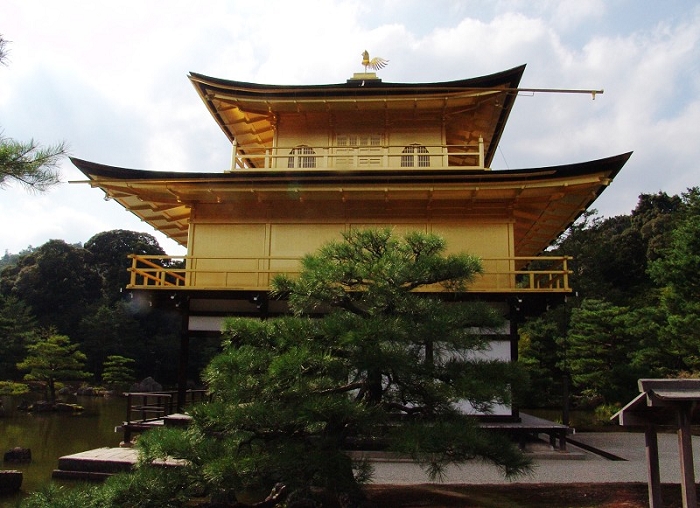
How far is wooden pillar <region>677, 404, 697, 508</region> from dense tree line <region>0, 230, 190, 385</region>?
33.2 metres

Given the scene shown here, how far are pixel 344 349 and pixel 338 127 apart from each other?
9048 millimetres

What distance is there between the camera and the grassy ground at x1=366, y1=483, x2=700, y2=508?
22.0ft

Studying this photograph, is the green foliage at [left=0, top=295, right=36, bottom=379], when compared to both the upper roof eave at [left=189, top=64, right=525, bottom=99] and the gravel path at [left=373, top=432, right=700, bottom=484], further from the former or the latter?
the gravel path at [left=373, top=432, right=700, bottom=484]

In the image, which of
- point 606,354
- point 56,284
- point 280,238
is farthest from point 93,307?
point 606,354

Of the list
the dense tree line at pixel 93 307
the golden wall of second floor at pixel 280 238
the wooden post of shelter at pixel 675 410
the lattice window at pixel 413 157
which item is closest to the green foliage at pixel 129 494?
the wooden post of shelter at pixel 675 410

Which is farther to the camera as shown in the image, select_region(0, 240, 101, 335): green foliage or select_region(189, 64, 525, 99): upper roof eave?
select_region(0, 240, 101, 335): green foliage

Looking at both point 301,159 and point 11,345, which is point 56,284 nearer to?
point 11,345

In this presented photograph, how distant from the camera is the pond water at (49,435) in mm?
9914

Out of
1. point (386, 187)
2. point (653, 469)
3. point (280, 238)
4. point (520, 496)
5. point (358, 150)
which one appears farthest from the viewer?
point (358, 150)

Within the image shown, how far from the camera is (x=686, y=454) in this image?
15.6 ft

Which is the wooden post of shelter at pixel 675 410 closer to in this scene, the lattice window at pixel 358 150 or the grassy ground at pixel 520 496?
the grassy ground at pixel 520 496

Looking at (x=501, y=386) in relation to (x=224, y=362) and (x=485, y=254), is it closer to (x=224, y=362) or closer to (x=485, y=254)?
(x=224, y=362)

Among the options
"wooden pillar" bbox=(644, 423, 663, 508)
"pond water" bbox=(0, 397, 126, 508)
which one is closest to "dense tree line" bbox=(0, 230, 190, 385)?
"pond water" bbox=(0, 397, 126, 508)

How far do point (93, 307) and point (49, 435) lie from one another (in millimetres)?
25355
